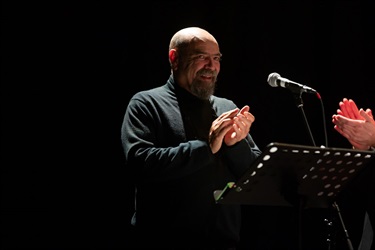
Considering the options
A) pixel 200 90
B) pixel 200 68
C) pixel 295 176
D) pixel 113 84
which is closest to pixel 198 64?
pixel 200 68

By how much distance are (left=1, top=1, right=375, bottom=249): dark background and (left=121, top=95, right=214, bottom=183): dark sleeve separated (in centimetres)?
122

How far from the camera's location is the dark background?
360 cm

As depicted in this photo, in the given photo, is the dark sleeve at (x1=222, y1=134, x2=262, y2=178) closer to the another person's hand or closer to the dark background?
the another person's hand

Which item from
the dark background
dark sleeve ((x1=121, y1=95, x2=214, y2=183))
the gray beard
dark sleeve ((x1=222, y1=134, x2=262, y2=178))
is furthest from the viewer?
the dark background

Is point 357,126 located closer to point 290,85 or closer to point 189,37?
point 290,85

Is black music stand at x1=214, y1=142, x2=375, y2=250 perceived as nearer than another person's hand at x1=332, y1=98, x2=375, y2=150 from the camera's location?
Yes

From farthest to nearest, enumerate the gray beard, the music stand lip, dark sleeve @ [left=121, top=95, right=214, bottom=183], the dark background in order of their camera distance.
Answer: the dark background → the gray beard → dark sleeve @ [left=121, top=95, right=214, bottom=183] → the music stand lip

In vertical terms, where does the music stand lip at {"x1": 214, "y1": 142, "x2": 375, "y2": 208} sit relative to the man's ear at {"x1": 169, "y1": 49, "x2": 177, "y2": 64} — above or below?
below

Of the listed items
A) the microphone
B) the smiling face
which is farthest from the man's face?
the microphone

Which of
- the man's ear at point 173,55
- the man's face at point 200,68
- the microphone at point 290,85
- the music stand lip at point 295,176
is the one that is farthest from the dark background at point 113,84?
the music stand lip at point 295,176

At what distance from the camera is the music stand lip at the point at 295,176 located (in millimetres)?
1854

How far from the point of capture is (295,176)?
77.7 inches

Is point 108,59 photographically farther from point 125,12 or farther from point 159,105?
point 159,105

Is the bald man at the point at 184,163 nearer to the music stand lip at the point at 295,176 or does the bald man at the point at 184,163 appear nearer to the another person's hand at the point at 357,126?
the music stand lip at the point at 295,176
